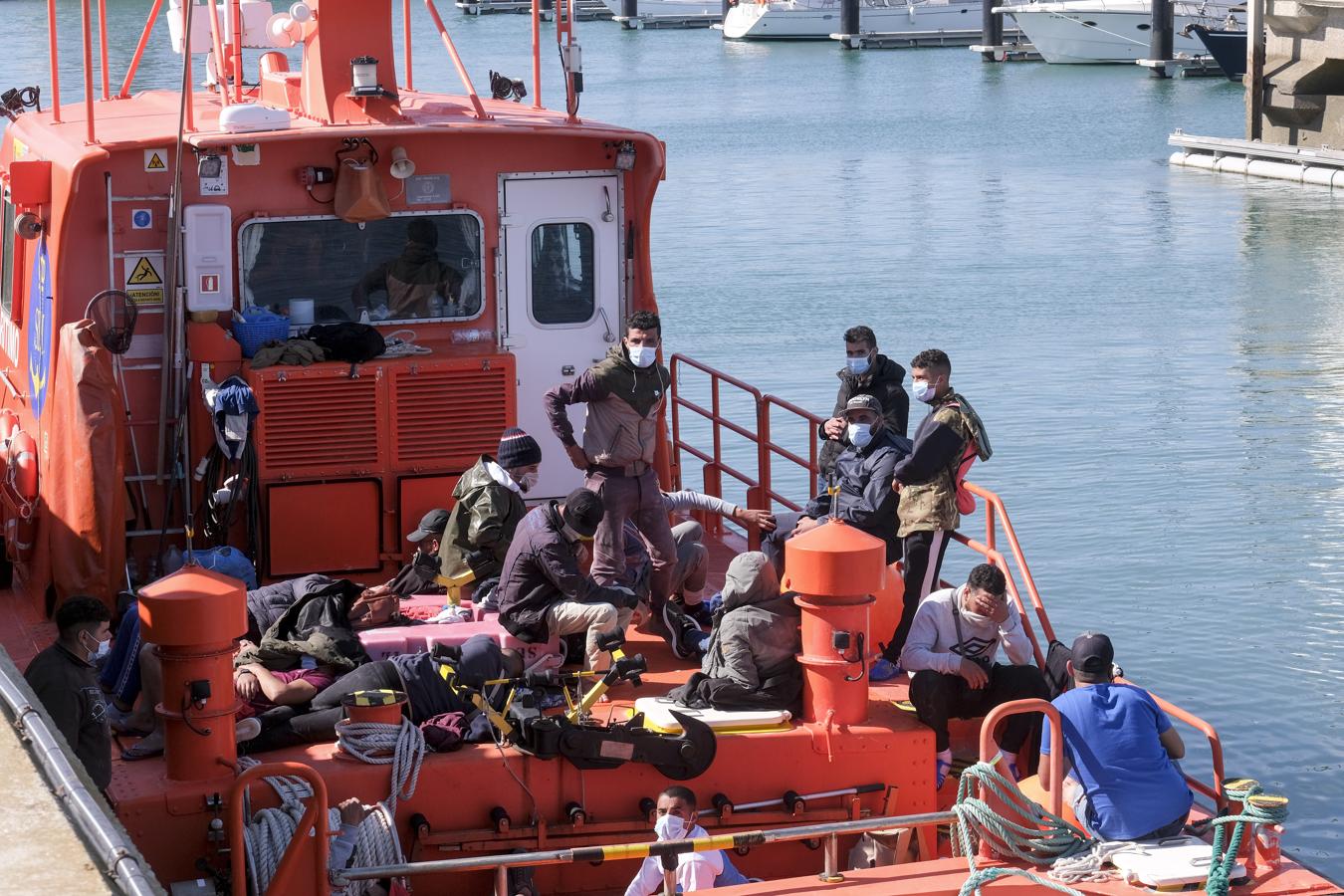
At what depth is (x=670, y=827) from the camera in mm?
7387

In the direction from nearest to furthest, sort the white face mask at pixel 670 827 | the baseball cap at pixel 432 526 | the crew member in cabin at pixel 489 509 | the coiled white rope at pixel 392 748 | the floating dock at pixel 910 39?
the white face mask at pixel 670 827, the coiled white rope at pixel 392 748, the crew member in cabin at pixel 489 509, the baseball cap at pixel 432 526, the floating dock at pixel 910 39

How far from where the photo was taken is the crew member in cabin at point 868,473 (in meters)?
9.27

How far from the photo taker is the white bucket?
10164 mm

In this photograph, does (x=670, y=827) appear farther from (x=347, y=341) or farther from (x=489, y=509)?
(x=347, y=341)

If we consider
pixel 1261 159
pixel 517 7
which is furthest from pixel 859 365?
pixel 517 7

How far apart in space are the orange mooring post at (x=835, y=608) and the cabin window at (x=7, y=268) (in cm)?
576

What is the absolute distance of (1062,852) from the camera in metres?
7.13

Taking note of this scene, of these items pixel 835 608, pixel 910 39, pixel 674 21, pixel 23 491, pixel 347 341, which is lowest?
pixel 835 608

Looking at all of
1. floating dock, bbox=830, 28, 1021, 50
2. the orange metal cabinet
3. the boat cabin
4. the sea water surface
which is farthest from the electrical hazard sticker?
floating dock, bbox=830, 28, 1021, 50

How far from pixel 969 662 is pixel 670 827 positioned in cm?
167

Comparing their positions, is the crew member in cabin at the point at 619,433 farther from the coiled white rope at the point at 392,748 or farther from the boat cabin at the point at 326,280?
the coiled white rope at the point at 392,748

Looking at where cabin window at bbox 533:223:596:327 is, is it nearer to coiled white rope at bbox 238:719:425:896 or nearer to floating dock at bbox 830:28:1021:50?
coiled white rope at bbox 238:719:425:896

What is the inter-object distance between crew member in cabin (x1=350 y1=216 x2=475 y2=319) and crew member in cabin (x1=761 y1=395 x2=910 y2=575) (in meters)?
2.57

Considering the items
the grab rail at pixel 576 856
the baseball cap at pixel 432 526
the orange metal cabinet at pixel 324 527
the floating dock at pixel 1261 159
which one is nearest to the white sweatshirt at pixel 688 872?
the grab rail at pixel 576 856
